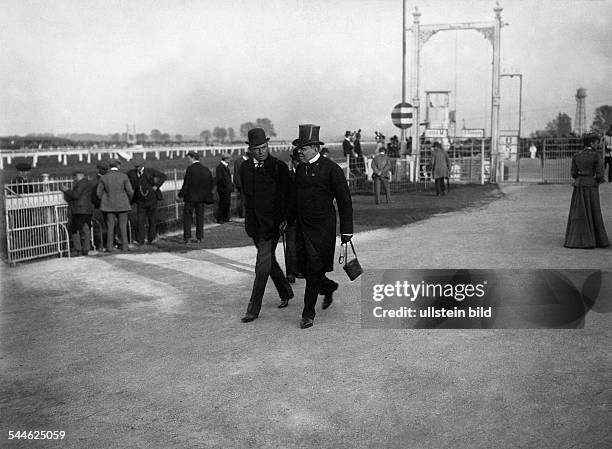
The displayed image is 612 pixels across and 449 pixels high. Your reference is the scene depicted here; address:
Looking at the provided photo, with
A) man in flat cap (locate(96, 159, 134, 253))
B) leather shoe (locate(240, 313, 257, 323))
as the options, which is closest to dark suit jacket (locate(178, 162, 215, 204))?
man in flat cap (locate(96, 159, 134, 253))

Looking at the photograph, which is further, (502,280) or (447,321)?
(502,280)

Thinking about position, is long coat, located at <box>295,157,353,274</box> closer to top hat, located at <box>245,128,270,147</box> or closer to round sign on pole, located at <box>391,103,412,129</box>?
top hat, located at <box>245,128,270,147</box>

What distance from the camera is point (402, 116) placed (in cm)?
2420

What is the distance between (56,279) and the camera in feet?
31.4

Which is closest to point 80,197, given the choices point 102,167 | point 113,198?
point 113,198

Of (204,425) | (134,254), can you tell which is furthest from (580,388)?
(134,254)

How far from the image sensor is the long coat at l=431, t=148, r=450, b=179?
838 inches

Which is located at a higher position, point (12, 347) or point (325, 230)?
point (325, 230)

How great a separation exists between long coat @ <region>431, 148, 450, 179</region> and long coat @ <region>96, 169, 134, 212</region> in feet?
37.0

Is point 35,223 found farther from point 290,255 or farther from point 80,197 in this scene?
point 290,255

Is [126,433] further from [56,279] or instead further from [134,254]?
[134,254]

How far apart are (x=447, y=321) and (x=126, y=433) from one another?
10.8 ft

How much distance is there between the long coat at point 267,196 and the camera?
701 centimetres

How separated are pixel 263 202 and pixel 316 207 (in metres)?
0.61
